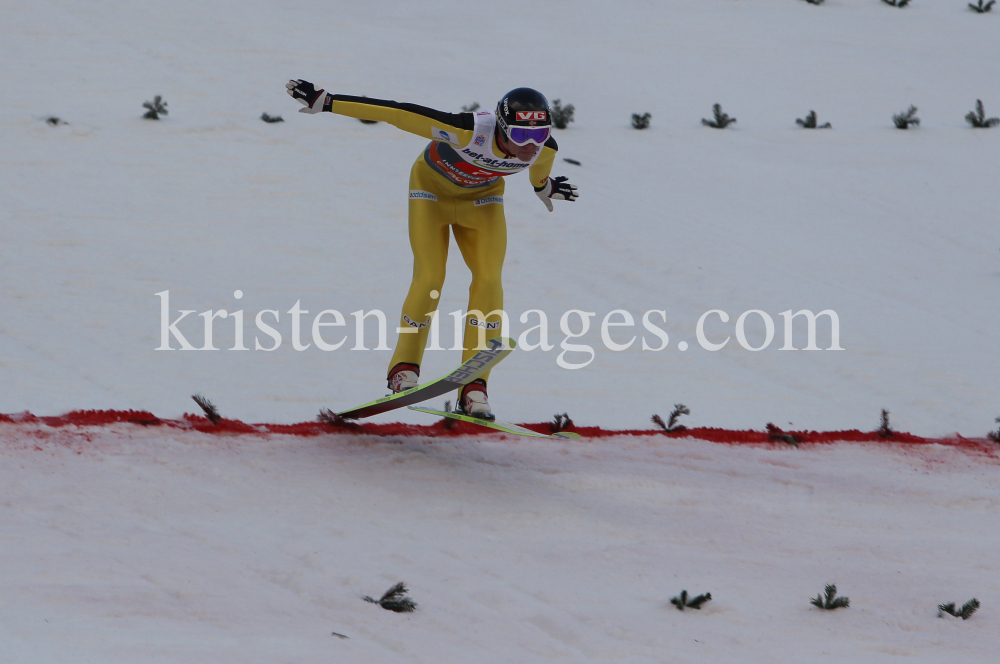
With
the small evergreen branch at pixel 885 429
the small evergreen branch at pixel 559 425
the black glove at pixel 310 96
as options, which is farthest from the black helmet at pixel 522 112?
the small evergreen branch at pixel 885 429

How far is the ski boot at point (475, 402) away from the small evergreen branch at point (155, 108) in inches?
314

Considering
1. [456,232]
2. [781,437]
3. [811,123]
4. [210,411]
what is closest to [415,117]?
Result: [456,232]

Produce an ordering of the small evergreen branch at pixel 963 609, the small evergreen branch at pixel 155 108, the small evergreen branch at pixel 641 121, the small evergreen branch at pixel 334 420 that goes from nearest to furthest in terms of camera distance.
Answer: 1. the small evergreen branch at pixel 963 609
2. the small evergreen branch at pixel 334 420
3. the small evergreen branch at pixel 155 108
4. the small evergreen branch at pixel 641 121

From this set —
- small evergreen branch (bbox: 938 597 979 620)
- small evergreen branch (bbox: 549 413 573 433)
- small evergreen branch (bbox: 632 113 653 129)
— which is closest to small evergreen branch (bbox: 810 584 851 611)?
small evergreen branch (bbox: 938 597 979 620)

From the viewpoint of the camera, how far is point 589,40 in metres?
17.3

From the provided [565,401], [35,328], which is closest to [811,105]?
[565,401]

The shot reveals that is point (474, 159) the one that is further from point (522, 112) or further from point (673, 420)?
point (673, 420)

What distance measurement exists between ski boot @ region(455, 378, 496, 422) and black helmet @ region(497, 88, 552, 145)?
4.99ft

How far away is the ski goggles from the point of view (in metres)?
5.50

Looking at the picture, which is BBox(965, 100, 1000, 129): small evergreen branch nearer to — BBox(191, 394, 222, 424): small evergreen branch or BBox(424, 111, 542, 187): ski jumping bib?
BBox(424, 111, 542, 187): ski jumping bib

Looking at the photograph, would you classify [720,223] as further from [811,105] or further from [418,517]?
[418,517]

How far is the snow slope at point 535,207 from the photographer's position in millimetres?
7754

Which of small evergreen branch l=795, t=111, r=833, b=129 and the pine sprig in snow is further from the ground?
small evergreen branch l=795, t=111, r=833, b=129

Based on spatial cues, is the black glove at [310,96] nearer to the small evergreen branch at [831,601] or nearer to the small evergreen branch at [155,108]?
the small evergreen branch at [831,601]
